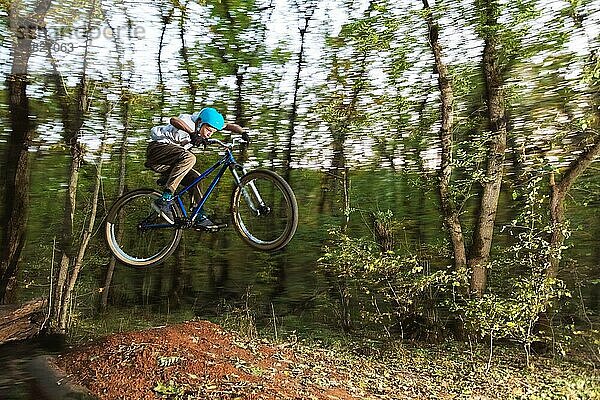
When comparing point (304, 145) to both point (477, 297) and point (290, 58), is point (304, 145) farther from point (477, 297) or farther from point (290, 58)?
point (477, 297)

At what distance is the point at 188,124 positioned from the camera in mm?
3170

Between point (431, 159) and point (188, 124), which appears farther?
point (431, 159)

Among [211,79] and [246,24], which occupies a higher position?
[246,24]

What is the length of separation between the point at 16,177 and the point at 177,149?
3.08 m

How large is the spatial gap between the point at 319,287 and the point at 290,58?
2591mm

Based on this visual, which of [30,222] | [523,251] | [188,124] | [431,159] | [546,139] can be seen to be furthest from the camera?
[30,222]

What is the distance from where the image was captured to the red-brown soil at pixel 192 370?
342cm

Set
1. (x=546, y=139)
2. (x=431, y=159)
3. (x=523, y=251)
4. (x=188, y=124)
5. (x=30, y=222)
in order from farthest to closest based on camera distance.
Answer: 1. (x=30, y=222)
2. (x=431, y=159)
3. (x=523, y=251)
4. (x=546, y=139)
5. (x=188, y=124)

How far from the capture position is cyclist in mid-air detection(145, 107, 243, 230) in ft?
10.1

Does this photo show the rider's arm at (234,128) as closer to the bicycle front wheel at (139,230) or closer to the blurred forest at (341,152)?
the bicycle front wheel at (139,230)

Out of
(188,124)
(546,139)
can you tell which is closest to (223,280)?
(188,124)

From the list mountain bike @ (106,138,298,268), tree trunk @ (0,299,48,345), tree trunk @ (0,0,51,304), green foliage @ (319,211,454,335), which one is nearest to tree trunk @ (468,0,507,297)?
green foliage @ (319,211,454,335)

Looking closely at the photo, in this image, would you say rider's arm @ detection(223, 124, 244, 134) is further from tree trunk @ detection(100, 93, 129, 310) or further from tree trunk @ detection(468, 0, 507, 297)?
tree trunk @ detection(468, 0, 507, 297)

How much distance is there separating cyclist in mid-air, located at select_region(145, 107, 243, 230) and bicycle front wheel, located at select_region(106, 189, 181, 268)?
0.39 feet
